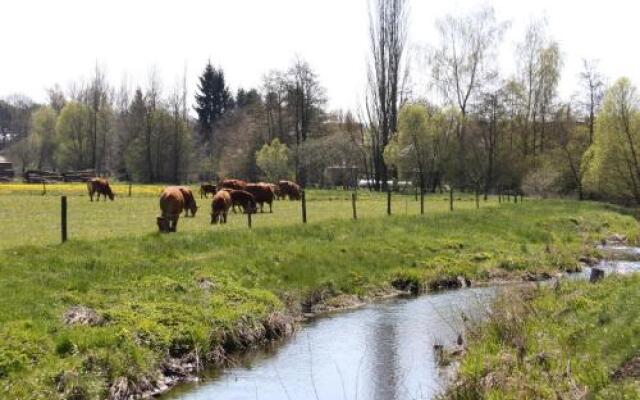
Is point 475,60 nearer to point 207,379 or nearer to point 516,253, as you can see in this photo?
point 516,253

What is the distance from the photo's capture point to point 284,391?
452 inches

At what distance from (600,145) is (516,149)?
19.4 m

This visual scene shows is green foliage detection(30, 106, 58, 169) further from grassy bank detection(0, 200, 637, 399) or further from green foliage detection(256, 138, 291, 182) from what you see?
grassy bank detection(0, 200, 637, 399)

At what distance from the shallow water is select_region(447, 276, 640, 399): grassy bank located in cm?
98

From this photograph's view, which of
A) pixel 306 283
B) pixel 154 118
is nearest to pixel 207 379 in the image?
pixel 306 283

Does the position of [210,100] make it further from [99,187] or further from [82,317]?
[82,317]

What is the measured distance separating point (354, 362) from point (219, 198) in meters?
17.0

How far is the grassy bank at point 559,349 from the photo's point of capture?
9.25m

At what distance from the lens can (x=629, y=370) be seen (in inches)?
365

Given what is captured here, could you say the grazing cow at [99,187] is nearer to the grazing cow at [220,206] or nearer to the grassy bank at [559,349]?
the grazing cow at [220,206]

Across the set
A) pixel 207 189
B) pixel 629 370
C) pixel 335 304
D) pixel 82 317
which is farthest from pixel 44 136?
pixel 629 370

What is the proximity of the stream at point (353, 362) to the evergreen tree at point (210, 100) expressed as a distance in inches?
3781

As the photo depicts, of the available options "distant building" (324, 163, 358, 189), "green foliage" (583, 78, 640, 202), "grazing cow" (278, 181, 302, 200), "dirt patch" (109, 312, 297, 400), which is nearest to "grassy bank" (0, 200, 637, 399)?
"dirt patch" (109, 312, 297, 400)

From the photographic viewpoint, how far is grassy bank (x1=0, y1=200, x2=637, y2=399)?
36.4 ft
